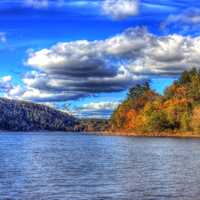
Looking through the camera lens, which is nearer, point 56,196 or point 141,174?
point 56,196

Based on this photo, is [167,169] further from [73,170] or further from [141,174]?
[73,170]

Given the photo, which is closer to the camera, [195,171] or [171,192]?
[171,192]

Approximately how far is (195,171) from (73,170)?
14.7m

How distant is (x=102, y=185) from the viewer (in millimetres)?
51875

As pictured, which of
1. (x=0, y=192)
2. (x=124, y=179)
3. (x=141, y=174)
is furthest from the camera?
(x=141, y=174)

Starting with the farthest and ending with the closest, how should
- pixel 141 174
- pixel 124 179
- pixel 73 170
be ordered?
1. pixel 73 170
2. pixel 141 174
3. pixel 124 179

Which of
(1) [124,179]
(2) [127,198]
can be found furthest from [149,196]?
(1) [124,179]

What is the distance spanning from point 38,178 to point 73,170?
37.1 ft

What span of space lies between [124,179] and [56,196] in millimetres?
12756

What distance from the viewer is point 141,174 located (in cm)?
6256

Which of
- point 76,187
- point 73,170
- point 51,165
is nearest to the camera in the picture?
point 76,187

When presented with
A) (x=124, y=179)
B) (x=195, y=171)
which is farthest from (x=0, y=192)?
(x=195, y=171)

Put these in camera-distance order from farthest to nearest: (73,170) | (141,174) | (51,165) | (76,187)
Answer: (51,165), (73,170), (141,174), (76,187)

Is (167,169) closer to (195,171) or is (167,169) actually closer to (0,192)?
(195,171)
